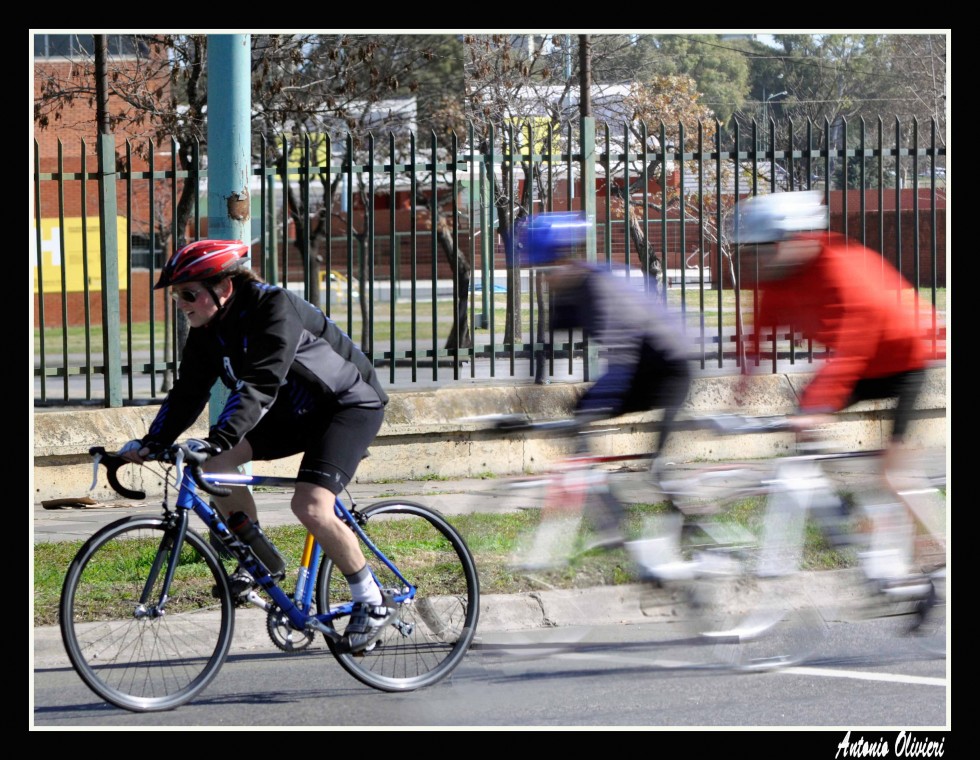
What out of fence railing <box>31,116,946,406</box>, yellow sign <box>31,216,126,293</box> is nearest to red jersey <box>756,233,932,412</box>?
fence railing <box>31,116,946,406</box>

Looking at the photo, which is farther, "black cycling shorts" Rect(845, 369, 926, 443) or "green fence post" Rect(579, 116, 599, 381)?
"green fence post" Rect(579, 116, 599, 381)

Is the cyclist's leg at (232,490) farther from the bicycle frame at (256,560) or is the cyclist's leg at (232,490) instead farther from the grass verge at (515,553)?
the grass verge at (515,553)

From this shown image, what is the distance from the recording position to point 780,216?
207 inches

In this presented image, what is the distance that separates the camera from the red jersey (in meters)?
5.30

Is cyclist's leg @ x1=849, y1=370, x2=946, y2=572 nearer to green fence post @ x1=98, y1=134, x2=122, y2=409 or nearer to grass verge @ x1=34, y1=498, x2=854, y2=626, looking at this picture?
grass verge @ x1=34, y1=498, x2=854, y2=626

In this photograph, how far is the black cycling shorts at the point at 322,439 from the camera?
4.78 m

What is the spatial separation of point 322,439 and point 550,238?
1309mm

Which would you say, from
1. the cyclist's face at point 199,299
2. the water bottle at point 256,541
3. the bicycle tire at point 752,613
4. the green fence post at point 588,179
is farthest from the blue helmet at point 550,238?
the green fence post at point 588,179

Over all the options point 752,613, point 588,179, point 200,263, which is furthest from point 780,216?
point 588,179

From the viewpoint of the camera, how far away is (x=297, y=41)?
14.2 metres

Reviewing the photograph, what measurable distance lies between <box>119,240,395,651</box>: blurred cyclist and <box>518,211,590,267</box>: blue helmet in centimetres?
88

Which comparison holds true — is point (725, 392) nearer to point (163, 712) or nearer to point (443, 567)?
point (443, 567)

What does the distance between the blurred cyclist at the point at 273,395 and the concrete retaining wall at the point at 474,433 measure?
377 cm

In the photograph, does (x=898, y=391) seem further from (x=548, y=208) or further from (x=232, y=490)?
(x=548, y=208)
